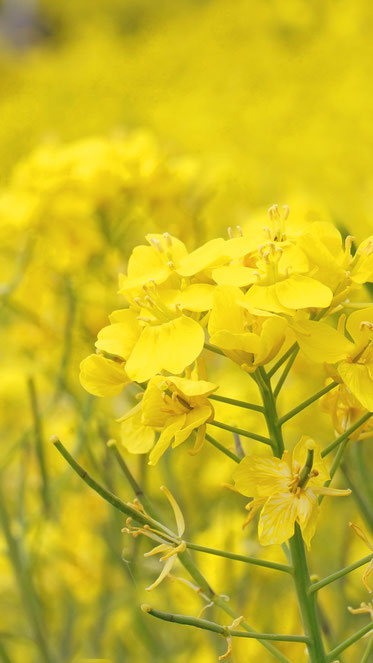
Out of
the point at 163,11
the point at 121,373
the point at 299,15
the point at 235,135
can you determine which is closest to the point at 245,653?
the point at 121,373

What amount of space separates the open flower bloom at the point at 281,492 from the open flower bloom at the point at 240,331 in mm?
51

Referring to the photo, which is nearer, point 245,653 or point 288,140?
point 245,653

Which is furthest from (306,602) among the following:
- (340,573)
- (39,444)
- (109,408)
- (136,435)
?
(109,408)

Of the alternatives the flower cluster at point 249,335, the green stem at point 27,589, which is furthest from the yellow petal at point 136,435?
the green stem at point 27,589

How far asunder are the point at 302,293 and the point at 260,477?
0.10 m

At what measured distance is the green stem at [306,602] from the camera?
413 millimetres

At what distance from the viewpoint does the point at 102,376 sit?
45 centimetres

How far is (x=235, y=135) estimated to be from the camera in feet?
9.10

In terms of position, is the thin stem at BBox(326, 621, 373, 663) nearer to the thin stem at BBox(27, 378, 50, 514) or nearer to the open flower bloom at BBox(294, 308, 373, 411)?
the open flower bloom at BBox(294, 308, 373, 411)

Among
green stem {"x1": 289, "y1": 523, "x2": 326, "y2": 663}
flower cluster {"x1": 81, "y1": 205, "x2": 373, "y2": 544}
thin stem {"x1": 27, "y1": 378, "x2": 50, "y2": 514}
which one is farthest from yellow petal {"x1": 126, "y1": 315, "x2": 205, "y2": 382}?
thin stem {"x1": 27, "y1": 378, "x2": 50, "y2": 514}

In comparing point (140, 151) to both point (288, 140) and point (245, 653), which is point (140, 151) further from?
point (288, 140)

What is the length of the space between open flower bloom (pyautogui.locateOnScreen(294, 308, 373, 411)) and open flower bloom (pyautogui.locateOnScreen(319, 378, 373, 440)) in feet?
0.11

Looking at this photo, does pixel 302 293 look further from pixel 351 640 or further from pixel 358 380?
pixel 351 640

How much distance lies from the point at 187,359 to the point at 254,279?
0.19ft
